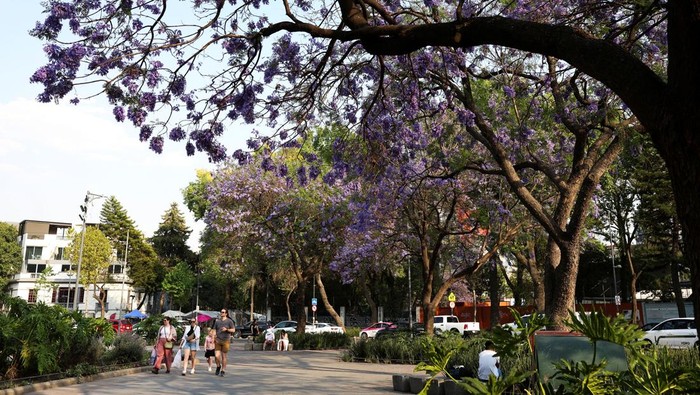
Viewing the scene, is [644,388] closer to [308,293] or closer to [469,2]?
[469,2]

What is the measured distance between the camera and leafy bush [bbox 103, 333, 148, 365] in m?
17.0

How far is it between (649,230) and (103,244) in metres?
46.8

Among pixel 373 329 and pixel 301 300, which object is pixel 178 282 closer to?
pixel 373 329

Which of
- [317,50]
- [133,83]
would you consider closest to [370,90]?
[317,50]

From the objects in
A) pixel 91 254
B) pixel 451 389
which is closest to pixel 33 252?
pixel 91 254

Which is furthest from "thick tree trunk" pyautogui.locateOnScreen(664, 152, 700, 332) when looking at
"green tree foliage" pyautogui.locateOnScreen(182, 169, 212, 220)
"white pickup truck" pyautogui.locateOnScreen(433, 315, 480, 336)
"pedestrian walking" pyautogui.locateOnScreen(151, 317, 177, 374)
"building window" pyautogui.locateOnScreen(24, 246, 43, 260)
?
"building window" pyautogui.locateOnScreen(24, 246, 43, 260)

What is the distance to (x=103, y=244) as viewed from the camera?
56.5 m

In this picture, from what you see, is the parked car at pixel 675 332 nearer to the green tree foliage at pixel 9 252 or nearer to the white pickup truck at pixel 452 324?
the white pickup truck at pixel 452 324

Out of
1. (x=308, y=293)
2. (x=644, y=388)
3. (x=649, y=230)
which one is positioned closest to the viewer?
(x=644, y=388)

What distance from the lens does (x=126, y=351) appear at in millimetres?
17562

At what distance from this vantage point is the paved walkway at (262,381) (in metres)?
12.4

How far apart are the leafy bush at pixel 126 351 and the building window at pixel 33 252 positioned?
68.6m

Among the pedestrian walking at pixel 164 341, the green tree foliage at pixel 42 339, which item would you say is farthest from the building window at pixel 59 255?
the green tree foliage at pixel 42 339

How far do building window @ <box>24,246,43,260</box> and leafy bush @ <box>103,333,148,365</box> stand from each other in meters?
68.6
